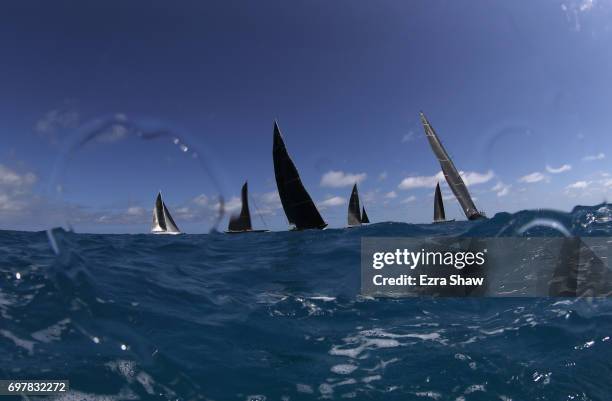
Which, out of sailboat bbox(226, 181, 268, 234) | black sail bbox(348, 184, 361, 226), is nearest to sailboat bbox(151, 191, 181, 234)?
sailboat bbox(226, 181, 268, 234)

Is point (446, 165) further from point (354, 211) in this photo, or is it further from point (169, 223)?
point (169, 223)

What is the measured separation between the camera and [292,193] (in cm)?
4653

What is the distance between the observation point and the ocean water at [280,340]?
6172 mm

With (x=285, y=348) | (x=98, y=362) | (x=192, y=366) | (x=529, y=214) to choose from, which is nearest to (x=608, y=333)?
(x=285, y=348)

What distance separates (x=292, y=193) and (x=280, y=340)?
38.3 m

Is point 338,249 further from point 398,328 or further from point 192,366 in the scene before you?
point 192,366

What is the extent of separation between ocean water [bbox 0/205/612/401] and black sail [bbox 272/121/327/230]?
107 feet

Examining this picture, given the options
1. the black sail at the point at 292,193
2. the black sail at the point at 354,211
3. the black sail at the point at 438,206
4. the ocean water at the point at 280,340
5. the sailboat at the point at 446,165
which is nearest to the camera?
the ocean water at the point at 280,340

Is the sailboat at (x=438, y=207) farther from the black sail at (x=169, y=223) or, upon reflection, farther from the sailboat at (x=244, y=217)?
the black sail at (x=169, y=223)

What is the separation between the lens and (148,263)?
16.3 m

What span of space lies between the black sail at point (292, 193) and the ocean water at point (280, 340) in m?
32.5

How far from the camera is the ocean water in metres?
6.17

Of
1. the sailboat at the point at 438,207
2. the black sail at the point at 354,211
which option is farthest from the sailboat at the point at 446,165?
the sailboat at the point at 438,207

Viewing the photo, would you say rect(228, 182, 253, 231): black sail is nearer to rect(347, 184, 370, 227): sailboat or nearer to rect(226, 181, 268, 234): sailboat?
rect(226, 181, 268, 234): sailboat
